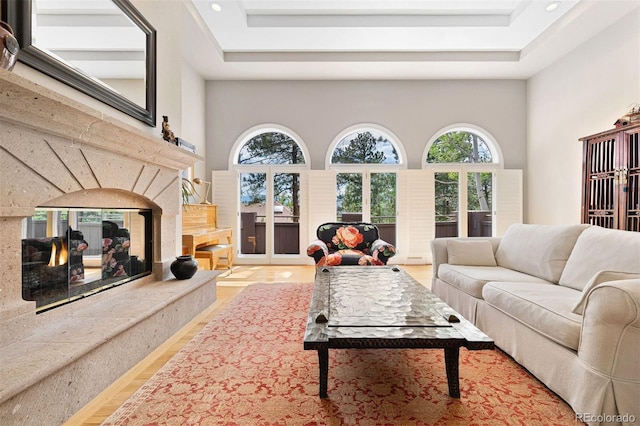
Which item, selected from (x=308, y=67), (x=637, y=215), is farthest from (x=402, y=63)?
(x=637, y=215)

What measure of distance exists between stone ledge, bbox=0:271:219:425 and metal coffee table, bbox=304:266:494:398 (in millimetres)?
1136

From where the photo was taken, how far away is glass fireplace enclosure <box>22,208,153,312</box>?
1.77m

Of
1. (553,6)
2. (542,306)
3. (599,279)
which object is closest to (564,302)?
(542,306)

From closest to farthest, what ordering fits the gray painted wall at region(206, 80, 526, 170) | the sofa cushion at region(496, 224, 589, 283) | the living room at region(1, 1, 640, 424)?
the sofa cushion at region(496, 224, 589, 283)
the living room at region(1, 1, 640, 424)
the gray painted wall at region(206, 80, 526, 170)

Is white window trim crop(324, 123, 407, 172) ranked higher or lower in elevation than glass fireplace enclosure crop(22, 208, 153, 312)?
higher

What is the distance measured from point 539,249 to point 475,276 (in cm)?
60

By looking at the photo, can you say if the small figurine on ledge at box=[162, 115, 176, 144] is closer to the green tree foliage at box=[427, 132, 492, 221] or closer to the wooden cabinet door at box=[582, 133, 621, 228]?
the green tree foliage at box=[427, 132, 492, 221]

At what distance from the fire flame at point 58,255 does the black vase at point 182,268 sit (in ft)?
3.22

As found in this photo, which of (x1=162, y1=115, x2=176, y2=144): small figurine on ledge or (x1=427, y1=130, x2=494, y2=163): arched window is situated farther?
(x1=427, y1=130, x2=494, y2=163): arched window

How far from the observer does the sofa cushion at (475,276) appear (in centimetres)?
240

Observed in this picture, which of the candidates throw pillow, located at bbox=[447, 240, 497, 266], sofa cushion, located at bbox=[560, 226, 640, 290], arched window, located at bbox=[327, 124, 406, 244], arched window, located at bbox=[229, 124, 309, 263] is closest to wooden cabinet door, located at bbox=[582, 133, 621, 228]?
throw pillow, located at bbox=[447, 240, 497, 266]

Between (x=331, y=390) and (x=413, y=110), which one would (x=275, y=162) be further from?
(x=331, y=390)

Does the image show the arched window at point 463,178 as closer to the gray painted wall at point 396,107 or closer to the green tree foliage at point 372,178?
the gray painted wall at point 396,107

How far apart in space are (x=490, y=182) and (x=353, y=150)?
8.68 ft
